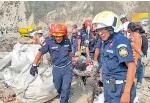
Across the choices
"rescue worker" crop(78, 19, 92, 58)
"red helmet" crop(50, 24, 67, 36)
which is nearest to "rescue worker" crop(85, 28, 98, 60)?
"rescue worker" crop(78, 19, 92, 58)

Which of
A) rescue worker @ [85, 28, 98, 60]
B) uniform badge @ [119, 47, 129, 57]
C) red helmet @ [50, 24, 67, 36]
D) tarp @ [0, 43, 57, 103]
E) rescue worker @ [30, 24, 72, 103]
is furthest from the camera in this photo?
rescue worker @ [85, 28, 98, 60]

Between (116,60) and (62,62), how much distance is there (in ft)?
7.32

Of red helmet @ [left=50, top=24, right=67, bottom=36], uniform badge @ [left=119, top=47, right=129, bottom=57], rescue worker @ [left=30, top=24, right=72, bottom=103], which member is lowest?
rescue worker @ [left=30, top=24, right=72, bottom=103]

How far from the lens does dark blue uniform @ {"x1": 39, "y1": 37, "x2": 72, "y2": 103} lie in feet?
19.2

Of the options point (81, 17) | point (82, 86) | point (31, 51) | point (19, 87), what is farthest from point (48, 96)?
point (81, 17)

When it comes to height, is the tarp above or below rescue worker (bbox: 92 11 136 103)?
below

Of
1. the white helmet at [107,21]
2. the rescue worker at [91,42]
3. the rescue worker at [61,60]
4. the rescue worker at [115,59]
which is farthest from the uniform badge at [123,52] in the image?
the rescue worker at [91,42]

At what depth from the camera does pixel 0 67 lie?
777cm

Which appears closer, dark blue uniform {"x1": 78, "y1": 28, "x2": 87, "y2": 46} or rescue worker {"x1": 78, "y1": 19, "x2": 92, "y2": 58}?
rescue worker {"x1": 78, "y1": 19, "x2": 92, "y2": 58}

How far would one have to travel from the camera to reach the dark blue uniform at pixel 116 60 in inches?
143

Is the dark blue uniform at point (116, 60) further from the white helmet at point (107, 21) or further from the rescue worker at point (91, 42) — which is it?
the rescue worker at point (91, 42)

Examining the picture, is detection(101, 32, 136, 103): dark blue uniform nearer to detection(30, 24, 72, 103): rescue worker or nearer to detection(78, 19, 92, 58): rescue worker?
detection(30, 24, 72, 103): rescue worker

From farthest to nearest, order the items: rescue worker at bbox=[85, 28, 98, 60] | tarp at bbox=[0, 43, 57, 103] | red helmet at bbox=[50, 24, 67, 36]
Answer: rescue worker at bbox=[85, 28, 98, 60] → tarp at bbox=[0, 43, 57, 103] → red helmet at bbox=[50, 24, 67, 36]

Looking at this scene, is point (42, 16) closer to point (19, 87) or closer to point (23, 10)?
point (23, 10)
